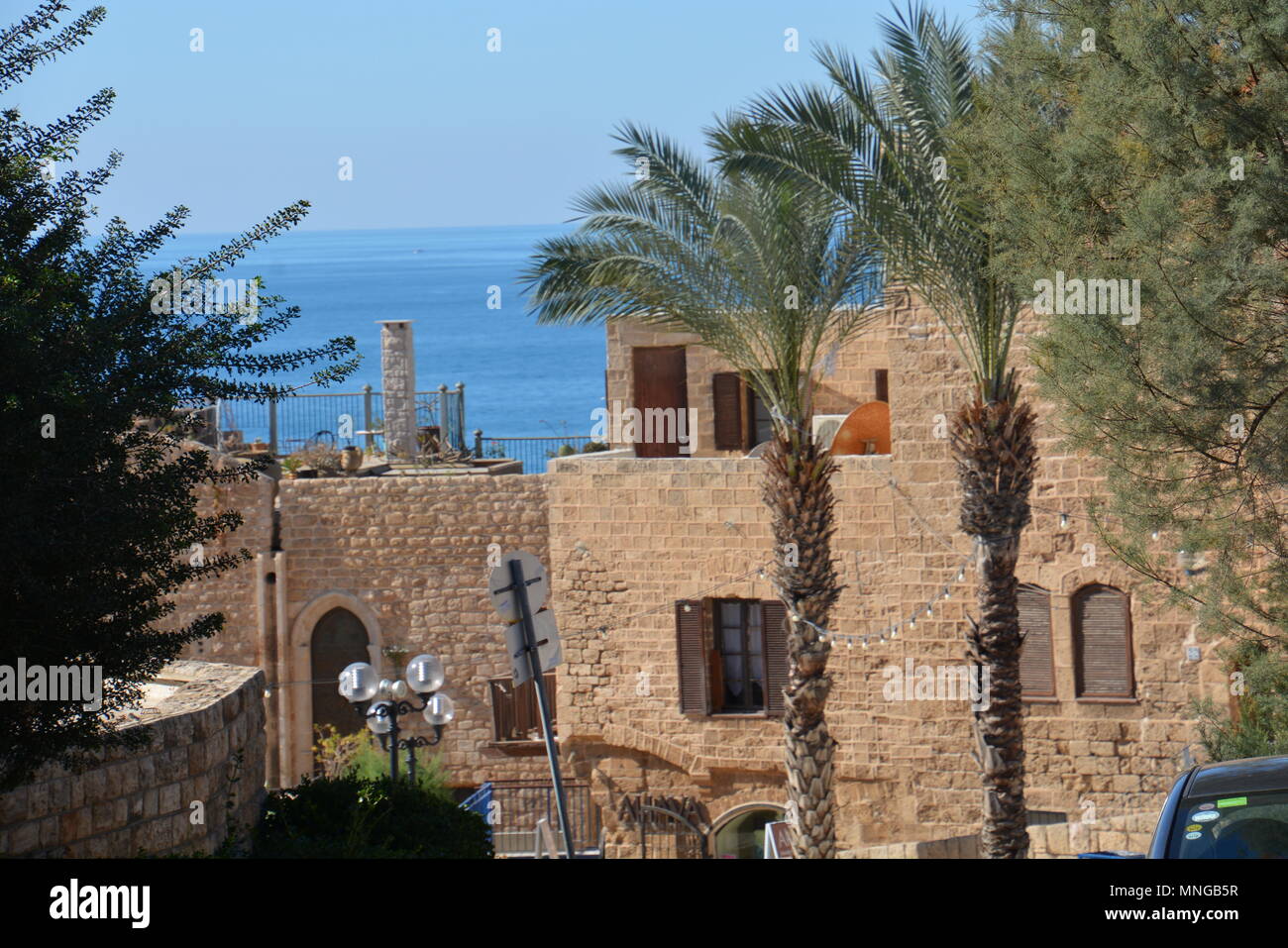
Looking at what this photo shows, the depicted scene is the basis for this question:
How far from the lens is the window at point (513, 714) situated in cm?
1958

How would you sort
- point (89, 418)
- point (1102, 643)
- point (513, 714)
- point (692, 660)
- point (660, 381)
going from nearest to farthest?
point (89, 418)
point (1102, 643)
point (692, 660)
point (513, 714)
point (660, 381)

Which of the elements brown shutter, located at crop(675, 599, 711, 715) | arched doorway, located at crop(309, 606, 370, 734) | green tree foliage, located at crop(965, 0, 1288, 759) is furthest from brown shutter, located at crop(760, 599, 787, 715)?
green tree foliage, located at crop(965, 0, 1288, 759)

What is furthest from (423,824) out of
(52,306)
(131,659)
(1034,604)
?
(1034,604)

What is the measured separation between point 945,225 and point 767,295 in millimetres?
1801

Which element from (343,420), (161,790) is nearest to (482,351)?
(343,420)

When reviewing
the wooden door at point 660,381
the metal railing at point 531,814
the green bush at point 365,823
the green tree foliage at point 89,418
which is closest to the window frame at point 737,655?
the metal railing at point 531,814

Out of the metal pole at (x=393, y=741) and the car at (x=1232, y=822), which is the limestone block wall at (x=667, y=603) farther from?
the car at (x=1232, y=822)

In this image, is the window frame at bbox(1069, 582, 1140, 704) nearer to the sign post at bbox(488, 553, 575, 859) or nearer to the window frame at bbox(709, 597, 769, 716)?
the window frame at bbox(709, 597, 769, 716)

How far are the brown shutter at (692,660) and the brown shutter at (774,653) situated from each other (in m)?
0.80

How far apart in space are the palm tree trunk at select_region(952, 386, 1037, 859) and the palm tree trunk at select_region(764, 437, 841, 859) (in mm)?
1446

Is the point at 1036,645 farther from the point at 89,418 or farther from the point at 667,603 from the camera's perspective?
the point at 89,418

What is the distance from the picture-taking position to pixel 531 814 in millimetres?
18594
